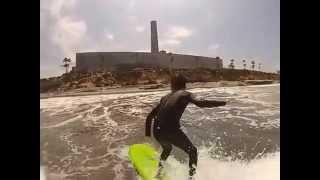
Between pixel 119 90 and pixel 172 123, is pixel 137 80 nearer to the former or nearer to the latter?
pixel 119 90

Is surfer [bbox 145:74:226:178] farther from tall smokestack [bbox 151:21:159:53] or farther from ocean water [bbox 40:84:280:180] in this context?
tall smokestack [bbox 151:21:159:53]

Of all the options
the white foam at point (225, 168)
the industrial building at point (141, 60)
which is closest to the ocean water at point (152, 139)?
the white foam at point (225, 168)

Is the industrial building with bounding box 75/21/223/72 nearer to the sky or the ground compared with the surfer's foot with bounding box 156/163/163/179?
nearer to the sky

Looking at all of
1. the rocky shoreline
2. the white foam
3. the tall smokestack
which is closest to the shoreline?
the rocky shoreline

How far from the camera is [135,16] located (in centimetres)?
233

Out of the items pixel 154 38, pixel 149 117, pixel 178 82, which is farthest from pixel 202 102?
pixel 154 38

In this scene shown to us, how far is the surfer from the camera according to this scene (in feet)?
7.74

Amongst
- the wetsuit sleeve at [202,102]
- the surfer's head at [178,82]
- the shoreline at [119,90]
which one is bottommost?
the wetsuit sleeve at [202,102]

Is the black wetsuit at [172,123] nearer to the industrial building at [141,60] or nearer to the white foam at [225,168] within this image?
the white foam at [225,168]

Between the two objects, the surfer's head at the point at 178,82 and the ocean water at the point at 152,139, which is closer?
the ocean water at the point at 152,139

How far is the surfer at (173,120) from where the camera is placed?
236 cm

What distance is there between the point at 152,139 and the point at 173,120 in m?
0.14

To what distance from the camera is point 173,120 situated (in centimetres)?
238

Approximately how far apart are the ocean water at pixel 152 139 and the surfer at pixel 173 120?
0.03m
